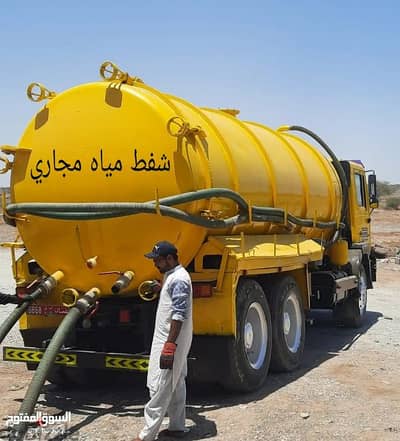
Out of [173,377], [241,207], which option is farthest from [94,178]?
[173,377]

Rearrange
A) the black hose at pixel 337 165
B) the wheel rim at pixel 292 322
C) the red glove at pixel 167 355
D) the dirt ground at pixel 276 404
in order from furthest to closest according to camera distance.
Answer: the black hose at pixel 337 165
the wheel rim at pixel 292 322
the dirt ground at pixel 276 404
the red glove at pixel 167 355

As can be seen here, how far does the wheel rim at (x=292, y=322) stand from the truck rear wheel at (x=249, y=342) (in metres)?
0.89

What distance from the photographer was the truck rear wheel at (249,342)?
6906 mm

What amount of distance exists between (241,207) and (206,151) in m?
0.82

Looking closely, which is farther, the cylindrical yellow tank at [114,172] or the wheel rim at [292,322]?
the wheel rim at [292,322]

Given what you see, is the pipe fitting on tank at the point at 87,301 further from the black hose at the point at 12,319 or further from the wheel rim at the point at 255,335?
the wheel rim at the point at 255,335

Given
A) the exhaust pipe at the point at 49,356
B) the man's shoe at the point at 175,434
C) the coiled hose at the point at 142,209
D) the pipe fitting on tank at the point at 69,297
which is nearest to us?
the exhaust pipe at the point at 49,356

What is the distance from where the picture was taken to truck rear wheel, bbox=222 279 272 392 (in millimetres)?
6906

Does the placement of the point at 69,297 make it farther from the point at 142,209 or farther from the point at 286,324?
the point at 286,324

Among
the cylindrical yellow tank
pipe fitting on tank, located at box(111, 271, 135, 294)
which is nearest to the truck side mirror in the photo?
the cylindrical yellow tank

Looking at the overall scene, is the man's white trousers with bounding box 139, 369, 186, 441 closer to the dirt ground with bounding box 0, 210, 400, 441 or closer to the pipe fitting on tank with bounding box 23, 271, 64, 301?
the dirt ground with bounding box 0, 210, 400, 441

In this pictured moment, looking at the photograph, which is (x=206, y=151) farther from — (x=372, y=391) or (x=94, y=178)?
(x=372, y=391)

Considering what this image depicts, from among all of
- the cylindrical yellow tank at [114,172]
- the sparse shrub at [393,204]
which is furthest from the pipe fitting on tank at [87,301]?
the sparse shrub at [393,204]

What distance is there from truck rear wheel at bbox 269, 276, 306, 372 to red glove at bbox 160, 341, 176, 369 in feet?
9.22
